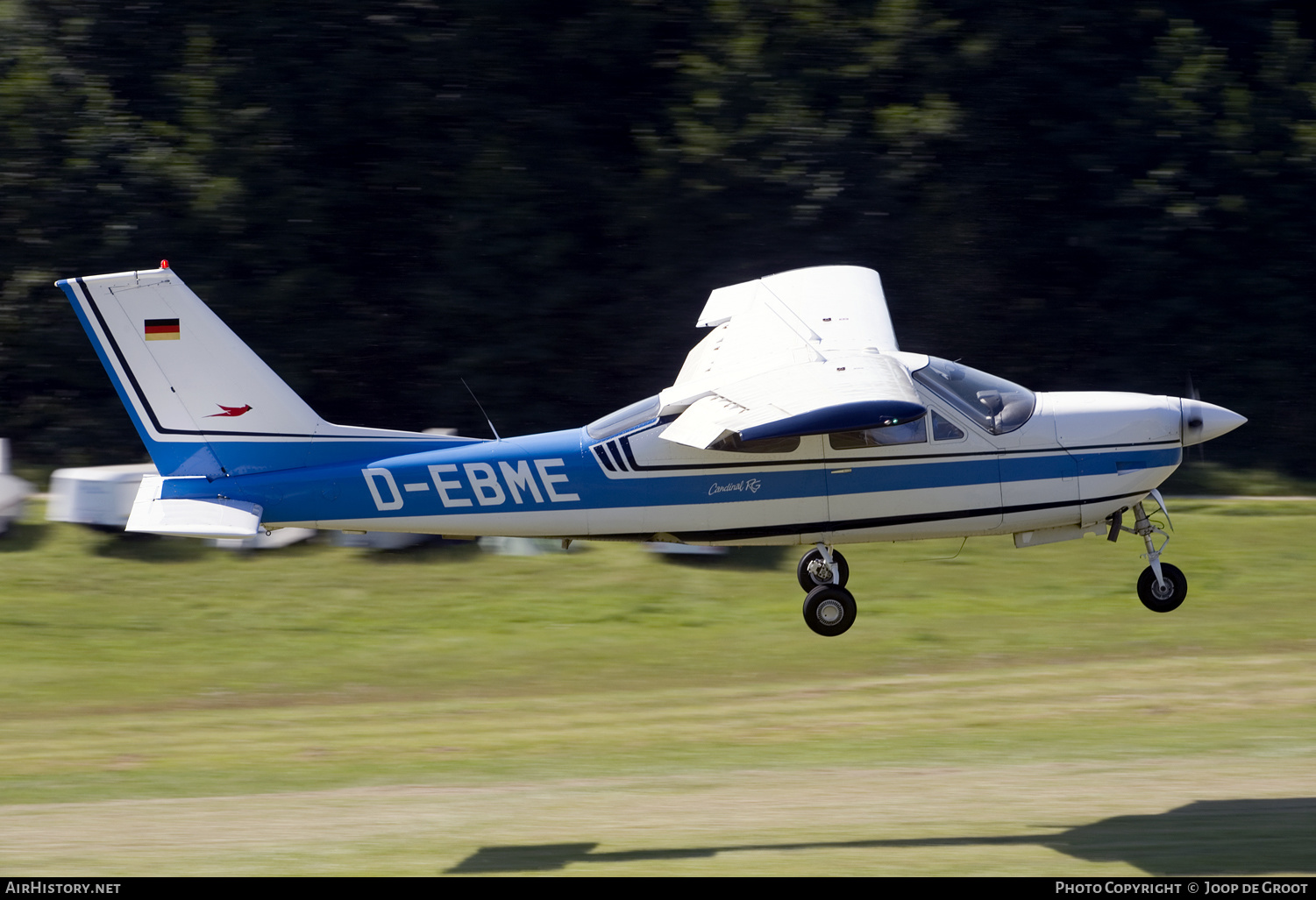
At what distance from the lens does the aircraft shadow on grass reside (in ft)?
36.3

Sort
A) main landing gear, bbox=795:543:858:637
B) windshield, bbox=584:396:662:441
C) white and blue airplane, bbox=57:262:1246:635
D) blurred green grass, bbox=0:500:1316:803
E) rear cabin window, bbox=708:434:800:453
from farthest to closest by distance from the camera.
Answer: blurred green grass, bbox=0:500:1316:803
main landing gear, bbox=795:543:858:637
windshield, bbox=584:396:662:441
white and blue airplane, bbox=57:262:1246:635
rear cabin window, bbox=708:434:800:453

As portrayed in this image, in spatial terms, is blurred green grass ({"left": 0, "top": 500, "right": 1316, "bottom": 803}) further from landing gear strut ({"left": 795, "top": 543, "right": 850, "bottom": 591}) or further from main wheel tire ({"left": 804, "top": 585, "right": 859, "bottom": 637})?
landing gear strut ({"left": 795, "top": 543, "right": 850, "bottom": 591})

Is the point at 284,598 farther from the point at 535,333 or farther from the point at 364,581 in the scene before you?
the point at 535,333

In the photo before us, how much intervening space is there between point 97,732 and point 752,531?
7382 millimetres

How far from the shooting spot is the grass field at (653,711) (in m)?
11.8

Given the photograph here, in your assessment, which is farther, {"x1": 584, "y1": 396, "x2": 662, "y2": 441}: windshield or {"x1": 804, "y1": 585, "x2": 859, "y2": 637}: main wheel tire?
{"x1": 804, "y1": 585, "x2": 859, "y2": 637}: main wheel tire

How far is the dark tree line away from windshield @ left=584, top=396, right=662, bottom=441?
11.9 metres

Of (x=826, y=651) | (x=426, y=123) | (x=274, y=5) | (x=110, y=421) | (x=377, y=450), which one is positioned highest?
(x=274, y=5)

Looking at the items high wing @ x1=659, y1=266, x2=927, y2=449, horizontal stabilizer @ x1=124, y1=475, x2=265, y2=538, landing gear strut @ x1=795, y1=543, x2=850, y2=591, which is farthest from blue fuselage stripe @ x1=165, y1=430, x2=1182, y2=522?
landing gear strut @ x1=795, y1=543, x2=850, y2=591

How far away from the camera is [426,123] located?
24.6 metres

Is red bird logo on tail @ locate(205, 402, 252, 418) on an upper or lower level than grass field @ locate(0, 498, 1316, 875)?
upper

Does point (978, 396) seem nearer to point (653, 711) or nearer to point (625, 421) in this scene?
point (625, 421)

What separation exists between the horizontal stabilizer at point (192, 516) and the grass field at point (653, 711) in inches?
103

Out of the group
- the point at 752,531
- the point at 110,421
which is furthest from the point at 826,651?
the point at 110,421
